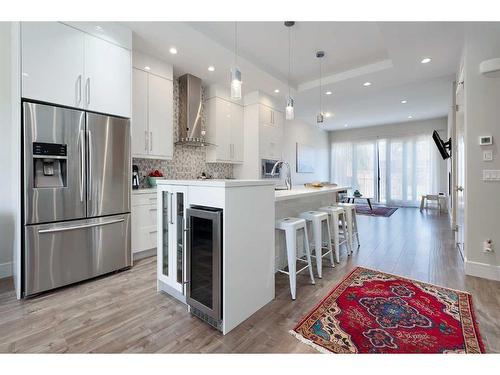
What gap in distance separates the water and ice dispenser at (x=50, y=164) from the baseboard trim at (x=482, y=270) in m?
4.29

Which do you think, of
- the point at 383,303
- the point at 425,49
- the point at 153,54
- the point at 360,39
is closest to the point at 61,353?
the point at 383,303

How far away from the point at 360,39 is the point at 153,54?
285 cm

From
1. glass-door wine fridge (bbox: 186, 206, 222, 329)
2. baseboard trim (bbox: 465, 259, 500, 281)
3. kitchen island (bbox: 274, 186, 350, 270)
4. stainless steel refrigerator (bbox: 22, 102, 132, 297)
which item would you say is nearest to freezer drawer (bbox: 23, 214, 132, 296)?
stainless steel refrigerator (bbox: 22, 102, 132, 297)

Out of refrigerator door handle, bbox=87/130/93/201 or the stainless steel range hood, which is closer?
refrigerator door handle, bbox=87/130/93/201

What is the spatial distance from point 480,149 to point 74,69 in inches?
171

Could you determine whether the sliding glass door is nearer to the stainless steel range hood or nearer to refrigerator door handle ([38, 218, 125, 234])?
the stainless steel range hood

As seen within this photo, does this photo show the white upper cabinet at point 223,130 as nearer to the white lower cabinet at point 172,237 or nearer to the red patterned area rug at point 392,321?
the white lower cabinet at point 172,237

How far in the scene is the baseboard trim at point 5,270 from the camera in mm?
2586

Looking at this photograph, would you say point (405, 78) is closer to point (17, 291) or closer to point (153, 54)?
point (153, 54)

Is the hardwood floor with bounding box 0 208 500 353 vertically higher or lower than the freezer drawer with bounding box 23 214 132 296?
lower

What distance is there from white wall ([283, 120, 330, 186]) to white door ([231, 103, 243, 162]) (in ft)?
6.58

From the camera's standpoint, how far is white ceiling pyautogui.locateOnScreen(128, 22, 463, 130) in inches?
113

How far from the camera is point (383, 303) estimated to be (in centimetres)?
203

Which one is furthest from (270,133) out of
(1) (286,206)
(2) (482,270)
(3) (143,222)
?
(2) (482,270)
